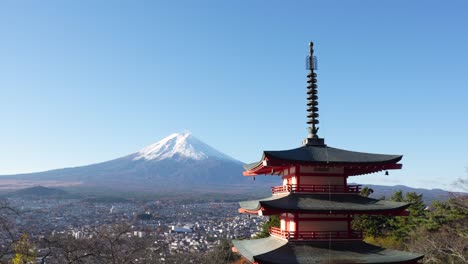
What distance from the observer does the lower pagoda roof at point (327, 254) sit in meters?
13.4

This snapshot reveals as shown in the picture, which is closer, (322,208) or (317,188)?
(322,208)

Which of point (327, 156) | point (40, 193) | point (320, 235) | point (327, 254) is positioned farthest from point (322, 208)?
point (40, 193)

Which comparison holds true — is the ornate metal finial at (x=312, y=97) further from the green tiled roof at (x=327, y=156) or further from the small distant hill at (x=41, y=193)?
the small distant hill at (x=41, y=193)

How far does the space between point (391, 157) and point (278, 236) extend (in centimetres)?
474

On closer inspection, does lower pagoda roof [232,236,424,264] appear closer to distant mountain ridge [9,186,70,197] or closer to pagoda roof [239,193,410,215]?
pagoda roof [239,193,410,215]

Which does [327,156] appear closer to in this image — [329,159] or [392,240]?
[329,159]

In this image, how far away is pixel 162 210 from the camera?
378 ft

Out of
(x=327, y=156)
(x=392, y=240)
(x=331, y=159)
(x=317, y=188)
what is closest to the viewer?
(x=331, y=159)

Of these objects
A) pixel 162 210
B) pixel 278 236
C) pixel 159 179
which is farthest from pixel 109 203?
pixel 278 236

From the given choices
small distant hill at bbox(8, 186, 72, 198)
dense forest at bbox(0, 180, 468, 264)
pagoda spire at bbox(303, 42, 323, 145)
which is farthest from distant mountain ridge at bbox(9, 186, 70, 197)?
pagoda spire at bbox(303, 42, 323, 145)

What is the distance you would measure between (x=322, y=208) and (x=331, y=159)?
1783mm

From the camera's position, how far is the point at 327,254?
13898mm

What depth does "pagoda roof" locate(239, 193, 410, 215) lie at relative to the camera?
1393 cm

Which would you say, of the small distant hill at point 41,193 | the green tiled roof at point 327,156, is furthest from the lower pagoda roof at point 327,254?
the small distant hill at point 41,193
